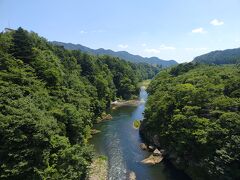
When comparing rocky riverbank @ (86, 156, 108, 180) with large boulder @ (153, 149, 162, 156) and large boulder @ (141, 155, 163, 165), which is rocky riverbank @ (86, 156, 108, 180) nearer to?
large boulder @ (141, 155, 163, 165)

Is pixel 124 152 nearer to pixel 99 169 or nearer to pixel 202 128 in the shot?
pixel 99 169

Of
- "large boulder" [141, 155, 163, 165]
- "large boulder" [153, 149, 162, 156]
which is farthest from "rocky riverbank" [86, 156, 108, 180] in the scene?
"large boulder" [153, 149, 162, 156]

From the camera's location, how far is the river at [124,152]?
135ft

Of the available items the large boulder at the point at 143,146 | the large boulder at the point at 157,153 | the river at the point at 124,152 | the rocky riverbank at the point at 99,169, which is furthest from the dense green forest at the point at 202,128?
the rocky riverbank at the point at 99,169

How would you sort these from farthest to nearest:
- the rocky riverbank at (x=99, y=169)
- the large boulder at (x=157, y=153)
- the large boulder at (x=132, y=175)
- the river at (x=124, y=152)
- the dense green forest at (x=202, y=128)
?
the large boulder at (x=157, y=153) → the river at (x=124, y=152) → the large boulder at (x=132, y=175) → the rocky riverbank at (x=99, y=169) → the dense green forest at (x=202, y=128)

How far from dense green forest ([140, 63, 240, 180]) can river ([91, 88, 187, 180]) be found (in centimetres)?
275

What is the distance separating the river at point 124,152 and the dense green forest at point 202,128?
9.02ft

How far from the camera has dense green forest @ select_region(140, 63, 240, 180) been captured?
33.9 meters

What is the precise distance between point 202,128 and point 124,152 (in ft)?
54.9

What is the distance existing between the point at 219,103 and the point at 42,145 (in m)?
26.4

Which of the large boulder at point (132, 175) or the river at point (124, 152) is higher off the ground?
the river at point (124, 152)

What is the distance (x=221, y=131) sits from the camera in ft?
118

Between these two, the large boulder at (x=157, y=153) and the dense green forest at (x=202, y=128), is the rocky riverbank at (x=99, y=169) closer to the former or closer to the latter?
the large boulder at (x=157, y=153)

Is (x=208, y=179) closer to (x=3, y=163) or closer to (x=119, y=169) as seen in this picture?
(x=119, y=169)
